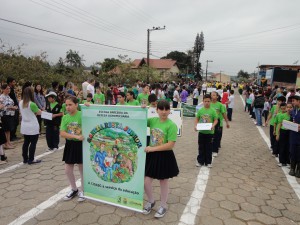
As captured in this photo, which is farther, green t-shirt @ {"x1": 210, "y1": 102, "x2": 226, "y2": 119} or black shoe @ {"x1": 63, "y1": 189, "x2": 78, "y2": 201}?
green t-shirt @ {"x1": 210, "y1": 102, "x2": 226, "y2": 119}

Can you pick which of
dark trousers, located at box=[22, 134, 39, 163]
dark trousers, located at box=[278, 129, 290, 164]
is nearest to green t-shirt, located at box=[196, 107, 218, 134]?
dark trousers, located at box=[278, 129, 290, 164]

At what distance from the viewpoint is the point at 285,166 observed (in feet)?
20.0

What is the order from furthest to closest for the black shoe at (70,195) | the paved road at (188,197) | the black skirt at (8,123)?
1. the black skirt at (8,123)
2. the black shoe at (70,195)
3. the paved road at (188,197)

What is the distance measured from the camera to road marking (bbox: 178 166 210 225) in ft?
11.8

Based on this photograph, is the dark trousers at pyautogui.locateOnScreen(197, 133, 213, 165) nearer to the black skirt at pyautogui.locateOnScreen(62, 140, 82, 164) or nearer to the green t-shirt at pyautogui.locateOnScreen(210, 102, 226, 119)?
the green t-shirt at pyautogui.locateOnScreen(210, 102, 226, 119)

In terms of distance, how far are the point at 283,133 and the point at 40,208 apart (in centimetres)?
550

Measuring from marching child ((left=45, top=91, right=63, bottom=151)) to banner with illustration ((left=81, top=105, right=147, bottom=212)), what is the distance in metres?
3.16

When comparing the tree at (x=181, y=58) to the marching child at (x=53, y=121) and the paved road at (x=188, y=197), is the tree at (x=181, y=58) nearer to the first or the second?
the marching child at (x=53, y=121)

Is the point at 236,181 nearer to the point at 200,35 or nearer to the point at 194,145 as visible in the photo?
the point at 194,145

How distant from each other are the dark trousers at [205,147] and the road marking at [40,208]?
307 centimetres

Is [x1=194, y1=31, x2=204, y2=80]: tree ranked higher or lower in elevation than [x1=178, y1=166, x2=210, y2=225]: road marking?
higher

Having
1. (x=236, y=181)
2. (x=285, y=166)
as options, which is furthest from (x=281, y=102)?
(x=236, y=181)

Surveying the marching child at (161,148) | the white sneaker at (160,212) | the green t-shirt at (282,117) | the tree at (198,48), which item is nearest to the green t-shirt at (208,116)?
the green t-shirt at (282,117)

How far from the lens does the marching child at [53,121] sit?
655cm
